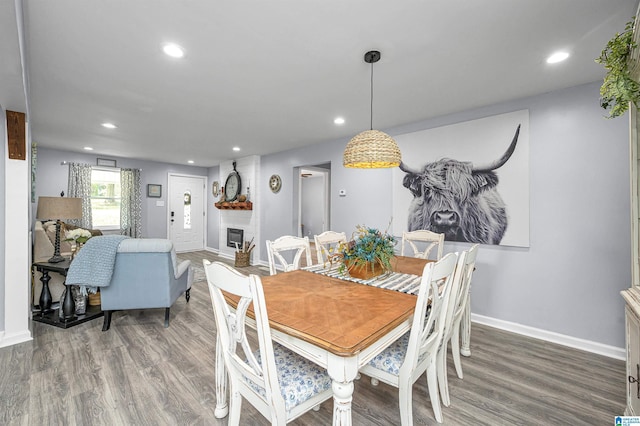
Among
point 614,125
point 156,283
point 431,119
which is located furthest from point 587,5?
point 156,283

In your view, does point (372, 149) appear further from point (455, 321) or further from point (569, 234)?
point (569, 234)

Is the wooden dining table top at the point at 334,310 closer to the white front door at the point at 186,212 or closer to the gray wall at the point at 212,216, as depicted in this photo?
the gray wall at the point at 212,216

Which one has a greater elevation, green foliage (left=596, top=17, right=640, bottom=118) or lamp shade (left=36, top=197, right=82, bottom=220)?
green foliage (left=596, top=17, right=640, bottom=118)

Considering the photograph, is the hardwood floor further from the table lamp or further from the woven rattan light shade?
the woven rattan light shade

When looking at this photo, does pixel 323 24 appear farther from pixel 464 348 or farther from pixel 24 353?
pixel 24 353

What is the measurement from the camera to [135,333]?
109 inches

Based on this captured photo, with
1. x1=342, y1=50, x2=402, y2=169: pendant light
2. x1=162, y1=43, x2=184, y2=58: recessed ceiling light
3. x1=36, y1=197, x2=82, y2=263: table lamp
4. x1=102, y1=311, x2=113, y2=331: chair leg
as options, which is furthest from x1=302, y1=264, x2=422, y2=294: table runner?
x1=36, y1=197, x2=82, y2=263: table lamp

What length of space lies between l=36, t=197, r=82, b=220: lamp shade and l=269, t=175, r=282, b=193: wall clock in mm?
3100

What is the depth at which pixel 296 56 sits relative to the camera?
2076mm

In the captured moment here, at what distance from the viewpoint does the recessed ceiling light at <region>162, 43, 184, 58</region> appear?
76.4 inches

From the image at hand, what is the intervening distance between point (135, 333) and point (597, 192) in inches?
176

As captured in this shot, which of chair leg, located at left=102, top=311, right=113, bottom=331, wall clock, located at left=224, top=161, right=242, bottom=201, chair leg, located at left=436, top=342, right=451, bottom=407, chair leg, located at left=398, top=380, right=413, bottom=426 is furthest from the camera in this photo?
wall clock, located at left=224, top=161, right=242, bottom=201

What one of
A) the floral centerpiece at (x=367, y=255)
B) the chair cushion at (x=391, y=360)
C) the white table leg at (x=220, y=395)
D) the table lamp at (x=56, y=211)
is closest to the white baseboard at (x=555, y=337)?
the floral centerpiece at (x=367, y=255)

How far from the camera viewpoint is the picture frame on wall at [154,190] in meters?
6.82
